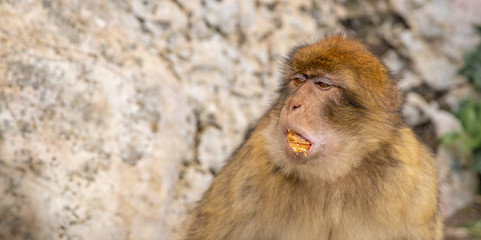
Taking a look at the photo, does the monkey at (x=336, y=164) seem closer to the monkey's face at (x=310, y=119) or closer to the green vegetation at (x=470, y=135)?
the monkey's face at (x=310, y=119)

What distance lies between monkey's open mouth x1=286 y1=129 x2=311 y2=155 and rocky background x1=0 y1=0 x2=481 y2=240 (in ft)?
2.49

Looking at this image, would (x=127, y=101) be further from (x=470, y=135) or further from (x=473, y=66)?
(x=473, y=66)

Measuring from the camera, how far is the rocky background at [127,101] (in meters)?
2.77

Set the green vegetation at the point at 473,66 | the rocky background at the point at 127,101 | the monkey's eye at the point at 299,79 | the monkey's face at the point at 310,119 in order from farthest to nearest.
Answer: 1. the green vegetation at the point at 473,66
2. the rocky background at the point at 127,101
3. the monkey's eye at the point at 299,79
4. the monkey's face at the point at 310,119

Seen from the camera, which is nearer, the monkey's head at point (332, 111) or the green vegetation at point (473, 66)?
the monkey's head at point (332, 111)

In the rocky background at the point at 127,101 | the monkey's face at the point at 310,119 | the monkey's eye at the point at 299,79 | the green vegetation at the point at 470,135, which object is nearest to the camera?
the monkey's face at the point at 310,119

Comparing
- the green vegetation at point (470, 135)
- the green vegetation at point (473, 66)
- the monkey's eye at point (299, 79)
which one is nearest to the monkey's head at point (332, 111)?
the monkey's eye at point (299, 79)

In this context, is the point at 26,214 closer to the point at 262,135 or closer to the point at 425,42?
the point at 262,135

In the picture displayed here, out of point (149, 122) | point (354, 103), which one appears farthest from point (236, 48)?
point (354, 103)

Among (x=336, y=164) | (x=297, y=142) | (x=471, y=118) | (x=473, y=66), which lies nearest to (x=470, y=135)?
(x=471, y=118)

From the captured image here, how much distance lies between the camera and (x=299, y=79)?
2.34 meters

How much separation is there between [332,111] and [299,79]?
206mm

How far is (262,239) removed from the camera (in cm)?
245

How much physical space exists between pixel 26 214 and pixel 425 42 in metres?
3.31
